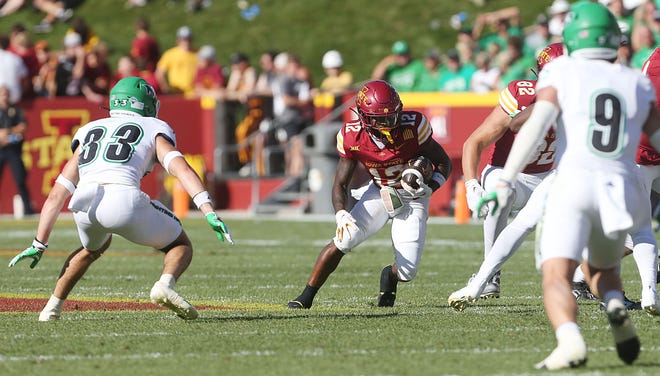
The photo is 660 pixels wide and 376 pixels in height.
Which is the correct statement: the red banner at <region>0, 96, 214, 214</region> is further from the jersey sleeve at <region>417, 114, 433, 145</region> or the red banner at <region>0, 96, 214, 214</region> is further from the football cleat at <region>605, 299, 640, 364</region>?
the football cleat at <region>605, 299, 640, 364</region>

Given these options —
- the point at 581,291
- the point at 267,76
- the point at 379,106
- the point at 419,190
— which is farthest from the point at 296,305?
the point at 267,76

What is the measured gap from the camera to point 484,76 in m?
17.5

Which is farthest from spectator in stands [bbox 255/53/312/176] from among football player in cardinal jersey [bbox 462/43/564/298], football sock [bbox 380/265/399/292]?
football sock [bbox 380/265/399/292]

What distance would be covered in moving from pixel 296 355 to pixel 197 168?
13.1 m

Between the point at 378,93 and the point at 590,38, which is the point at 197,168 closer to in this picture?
the point at 378,93

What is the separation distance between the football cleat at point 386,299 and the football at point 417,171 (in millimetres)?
685

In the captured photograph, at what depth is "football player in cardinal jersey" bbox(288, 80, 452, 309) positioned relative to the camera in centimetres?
821

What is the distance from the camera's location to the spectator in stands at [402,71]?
18.4 meters

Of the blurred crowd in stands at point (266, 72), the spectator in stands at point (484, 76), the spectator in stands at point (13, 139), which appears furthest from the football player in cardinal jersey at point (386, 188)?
the spectator in stands at point (13, 139)

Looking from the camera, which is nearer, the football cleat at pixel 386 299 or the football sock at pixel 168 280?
the football sock at pixel 168 280

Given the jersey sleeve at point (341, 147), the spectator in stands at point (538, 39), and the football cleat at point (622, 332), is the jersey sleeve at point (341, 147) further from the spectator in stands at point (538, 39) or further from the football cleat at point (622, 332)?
the spectator in stands at point (538, 39)

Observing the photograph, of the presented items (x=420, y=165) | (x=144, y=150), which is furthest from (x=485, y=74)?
(x=144, y=150)

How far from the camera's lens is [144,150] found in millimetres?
7250

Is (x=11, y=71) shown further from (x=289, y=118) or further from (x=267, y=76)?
(x=289, y=118)
